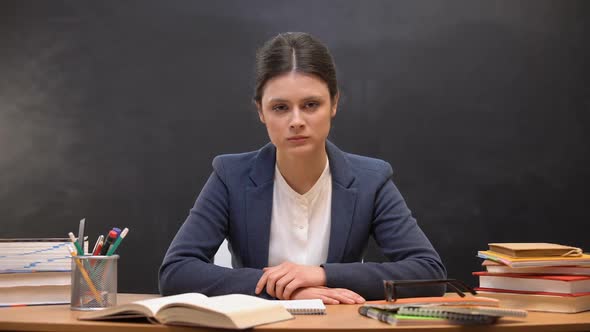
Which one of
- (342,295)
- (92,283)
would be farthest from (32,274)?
(342,295)

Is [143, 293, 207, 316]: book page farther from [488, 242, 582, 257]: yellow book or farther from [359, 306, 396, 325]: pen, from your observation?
[488, 242, 582, 257]: yellow book

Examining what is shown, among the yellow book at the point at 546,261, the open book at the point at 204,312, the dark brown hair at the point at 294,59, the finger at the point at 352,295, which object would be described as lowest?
the finger at the point at 352,295

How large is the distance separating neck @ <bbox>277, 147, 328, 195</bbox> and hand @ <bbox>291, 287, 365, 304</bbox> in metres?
0.47

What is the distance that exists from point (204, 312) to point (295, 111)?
2.74 feet

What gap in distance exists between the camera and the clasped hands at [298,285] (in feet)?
4.98

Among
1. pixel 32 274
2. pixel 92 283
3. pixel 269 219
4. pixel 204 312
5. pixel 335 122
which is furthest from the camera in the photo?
pixel 335 122

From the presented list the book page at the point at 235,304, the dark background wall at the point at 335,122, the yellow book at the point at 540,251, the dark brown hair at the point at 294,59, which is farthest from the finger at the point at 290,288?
the dark background wall at the point at 335,122

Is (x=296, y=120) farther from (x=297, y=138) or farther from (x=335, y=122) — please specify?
(x=335, y=122)

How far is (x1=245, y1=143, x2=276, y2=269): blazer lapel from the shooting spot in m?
1.93

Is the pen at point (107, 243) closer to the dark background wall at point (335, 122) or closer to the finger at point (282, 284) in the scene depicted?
the finger at point (282, 284)

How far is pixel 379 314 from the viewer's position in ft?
3.81

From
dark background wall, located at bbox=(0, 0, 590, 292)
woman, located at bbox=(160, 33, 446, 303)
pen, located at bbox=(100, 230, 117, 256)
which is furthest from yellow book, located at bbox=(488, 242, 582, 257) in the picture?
dark background wall, located at bbox=(0, 0, 590, 292)

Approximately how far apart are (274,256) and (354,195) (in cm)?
28

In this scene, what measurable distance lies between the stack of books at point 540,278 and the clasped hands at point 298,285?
0.98ft
